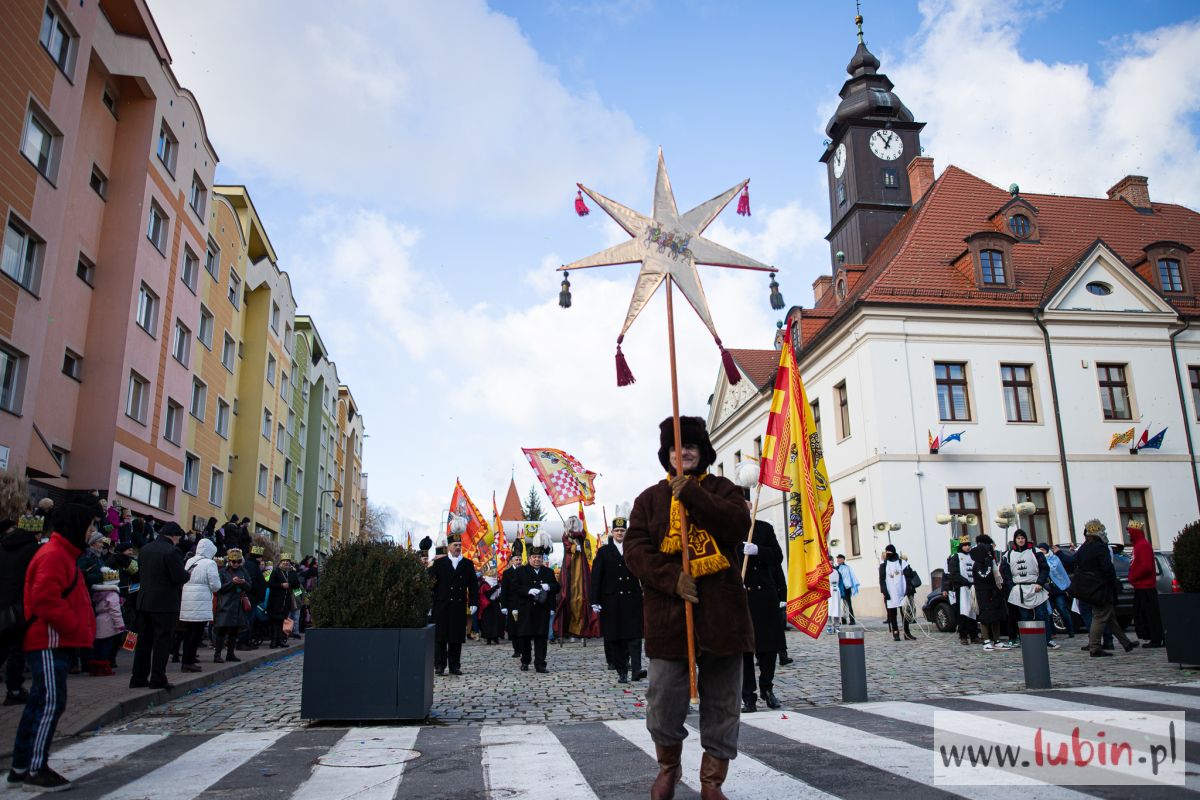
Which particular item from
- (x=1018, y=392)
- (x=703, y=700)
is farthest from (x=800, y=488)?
(x=1018, y=392)

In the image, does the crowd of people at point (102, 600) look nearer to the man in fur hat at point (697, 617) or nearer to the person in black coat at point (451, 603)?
the person in black coat at point (451, 603)

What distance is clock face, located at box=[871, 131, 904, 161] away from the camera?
41.0 meters

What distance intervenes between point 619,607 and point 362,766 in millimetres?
6056

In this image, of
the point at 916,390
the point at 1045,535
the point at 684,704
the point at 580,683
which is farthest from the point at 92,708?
the point at 1045,535

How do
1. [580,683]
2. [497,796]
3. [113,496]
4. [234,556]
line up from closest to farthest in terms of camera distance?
[497,796] < [580,683] < [234,556] < [113,496]

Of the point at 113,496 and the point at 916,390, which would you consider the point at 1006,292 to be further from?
the point at 113,496

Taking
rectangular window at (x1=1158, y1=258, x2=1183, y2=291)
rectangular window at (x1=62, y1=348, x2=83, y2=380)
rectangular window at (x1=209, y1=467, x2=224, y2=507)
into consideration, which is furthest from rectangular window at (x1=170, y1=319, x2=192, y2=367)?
rectangular window at (x1=1158, y1=258, x2=1183, y2=291)

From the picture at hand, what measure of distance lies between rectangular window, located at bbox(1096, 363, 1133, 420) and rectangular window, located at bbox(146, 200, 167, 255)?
30738mm

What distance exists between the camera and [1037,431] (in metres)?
29.0

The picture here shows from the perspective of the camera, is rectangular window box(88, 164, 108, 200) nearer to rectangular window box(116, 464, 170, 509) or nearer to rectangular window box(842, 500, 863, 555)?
rectangular window box(116, 464, 170, 509)

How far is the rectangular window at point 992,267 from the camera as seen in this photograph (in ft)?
100

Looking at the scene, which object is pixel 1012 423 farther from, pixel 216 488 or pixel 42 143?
pixel 216 488

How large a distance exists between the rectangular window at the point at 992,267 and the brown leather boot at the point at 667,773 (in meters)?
29.9

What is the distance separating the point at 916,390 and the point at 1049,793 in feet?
86.1
